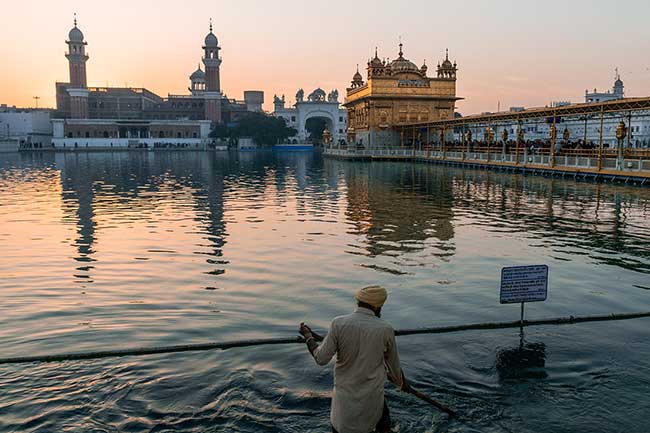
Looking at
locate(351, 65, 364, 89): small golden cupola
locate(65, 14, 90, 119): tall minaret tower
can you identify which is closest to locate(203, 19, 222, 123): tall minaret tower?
locate(65, 14, 90, 119): tall minaret tower

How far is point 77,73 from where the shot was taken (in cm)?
11938

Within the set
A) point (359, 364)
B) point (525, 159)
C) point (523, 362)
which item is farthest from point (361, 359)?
point (525, 159)

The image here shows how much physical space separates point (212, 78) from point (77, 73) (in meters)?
27.8

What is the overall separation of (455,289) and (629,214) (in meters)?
11.8

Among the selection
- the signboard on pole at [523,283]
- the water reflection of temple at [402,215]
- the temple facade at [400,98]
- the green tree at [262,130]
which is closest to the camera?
the signboard on pole at [523,283]

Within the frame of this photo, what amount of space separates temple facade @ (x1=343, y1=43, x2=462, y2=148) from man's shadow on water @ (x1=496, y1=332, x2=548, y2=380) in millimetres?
62101

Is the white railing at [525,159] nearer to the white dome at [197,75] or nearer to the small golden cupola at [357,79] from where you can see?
the small golden cupola at [357,79]

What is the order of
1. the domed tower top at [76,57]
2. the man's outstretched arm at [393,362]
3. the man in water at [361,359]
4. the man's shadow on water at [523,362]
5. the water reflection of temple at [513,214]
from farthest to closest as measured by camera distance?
1. the domed tower top at [76,57]
2. the water reflection of temple at [513,214]
3. the man's shadow on water at [523,362]
4. the man's outstretched arm at [393,362]
5. the man in water at [361,359]

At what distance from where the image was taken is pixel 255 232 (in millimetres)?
16406

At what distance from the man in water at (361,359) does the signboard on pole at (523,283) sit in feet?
11.4

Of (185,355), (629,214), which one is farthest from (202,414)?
(629,214)

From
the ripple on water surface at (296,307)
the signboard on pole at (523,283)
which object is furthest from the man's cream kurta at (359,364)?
the signboard on pole at (523,283)

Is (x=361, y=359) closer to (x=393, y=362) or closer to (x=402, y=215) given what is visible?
(x=393, y=362)

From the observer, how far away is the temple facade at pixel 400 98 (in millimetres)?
69375
